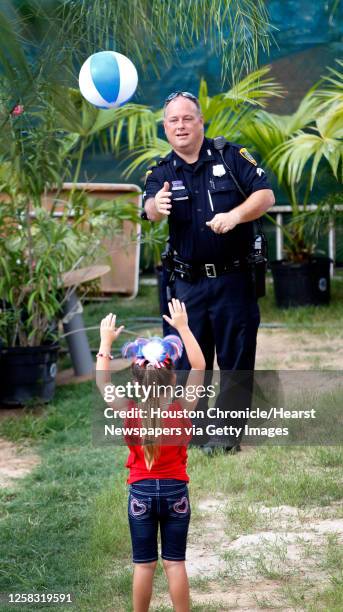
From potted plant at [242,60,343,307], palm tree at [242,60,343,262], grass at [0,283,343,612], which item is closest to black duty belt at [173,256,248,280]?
grass at [0,283,343,612]

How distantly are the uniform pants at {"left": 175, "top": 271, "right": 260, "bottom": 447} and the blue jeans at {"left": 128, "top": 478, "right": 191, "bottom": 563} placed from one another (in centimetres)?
206

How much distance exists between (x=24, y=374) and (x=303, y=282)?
3703 millimetres

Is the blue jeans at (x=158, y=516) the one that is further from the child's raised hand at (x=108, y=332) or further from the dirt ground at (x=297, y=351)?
the dirt ground at (x=297, y=351)

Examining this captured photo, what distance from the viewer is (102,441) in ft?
20.8

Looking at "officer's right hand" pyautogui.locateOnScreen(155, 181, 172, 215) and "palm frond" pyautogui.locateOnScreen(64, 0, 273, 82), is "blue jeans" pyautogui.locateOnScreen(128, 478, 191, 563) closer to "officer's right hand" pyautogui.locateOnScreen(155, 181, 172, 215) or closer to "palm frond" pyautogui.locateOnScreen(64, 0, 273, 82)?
"palm frond" pyautogui.locateOnScreen(64, 0, 273, 82)

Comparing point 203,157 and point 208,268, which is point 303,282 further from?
point 203,157

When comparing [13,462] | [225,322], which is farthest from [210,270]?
[13,462]

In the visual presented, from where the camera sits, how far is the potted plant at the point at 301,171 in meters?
8.70

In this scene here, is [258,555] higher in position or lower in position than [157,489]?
lower

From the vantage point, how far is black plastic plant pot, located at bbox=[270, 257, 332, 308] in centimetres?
974

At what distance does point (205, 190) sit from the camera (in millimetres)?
5324

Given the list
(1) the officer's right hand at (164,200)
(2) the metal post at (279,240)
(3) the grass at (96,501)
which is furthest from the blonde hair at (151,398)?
(2) the metal post at (279,240)

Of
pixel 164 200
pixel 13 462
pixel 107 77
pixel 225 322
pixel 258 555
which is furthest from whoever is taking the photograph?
pixel 13 462

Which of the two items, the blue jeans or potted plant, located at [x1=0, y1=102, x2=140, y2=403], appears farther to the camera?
potted plant, located at [x1=0, y1=102, x2=140, y2=403]
